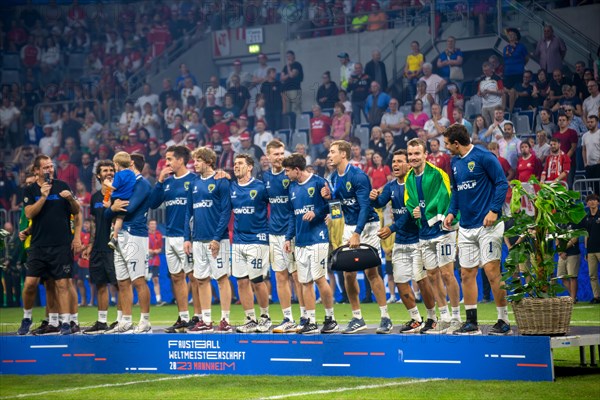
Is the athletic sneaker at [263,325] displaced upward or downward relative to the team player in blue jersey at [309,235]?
downward

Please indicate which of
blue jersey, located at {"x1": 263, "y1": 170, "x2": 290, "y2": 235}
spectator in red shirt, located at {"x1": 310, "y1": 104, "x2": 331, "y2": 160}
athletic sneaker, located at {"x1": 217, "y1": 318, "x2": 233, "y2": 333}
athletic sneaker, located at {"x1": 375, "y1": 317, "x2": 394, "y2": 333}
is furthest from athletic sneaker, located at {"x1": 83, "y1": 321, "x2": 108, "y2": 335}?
spectator in red shirt, located at {"x1": 310, "y1": 104, "x2": 331, "y2": 160}

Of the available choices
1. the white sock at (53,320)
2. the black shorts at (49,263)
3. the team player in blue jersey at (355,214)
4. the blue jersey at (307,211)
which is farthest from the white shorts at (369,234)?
the white sock at (53,320)

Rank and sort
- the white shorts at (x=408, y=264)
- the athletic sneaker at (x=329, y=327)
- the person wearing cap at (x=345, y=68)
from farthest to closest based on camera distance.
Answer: the person wearing cap at (x=345, y=68), the athletic sneaker at (x=329, y=327), the white shorts at (x=408, y=264)

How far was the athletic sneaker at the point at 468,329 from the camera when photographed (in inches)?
413

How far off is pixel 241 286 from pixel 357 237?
1915mm

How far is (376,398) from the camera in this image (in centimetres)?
926

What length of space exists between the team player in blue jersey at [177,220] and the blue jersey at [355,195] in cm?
220

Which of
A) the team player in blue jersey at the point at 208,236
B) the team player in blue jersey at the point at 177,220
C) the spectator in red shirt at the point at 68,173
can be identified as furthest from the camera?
the spectator in red shirt at the point at 68,173

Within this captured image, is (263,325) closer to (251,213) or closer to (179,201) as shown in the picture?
(251,213)

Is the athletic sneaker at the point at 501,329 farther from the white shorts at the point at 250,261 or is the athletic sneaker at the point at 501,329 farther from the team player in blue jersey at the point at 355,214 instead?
the white shorts at the point at 250,261

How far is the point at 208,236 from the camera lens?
12.5 metres

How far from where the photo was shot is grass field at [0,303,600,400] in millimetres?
9344

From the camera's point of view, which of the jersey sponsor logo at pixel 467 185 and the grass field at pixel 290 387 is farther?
the jersey sponsor logo at pixel 467 185

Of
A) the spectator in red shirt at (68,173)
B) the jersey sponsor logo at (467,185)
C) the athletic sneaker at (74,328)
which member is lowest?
the athletic sneaker at (74,328)
